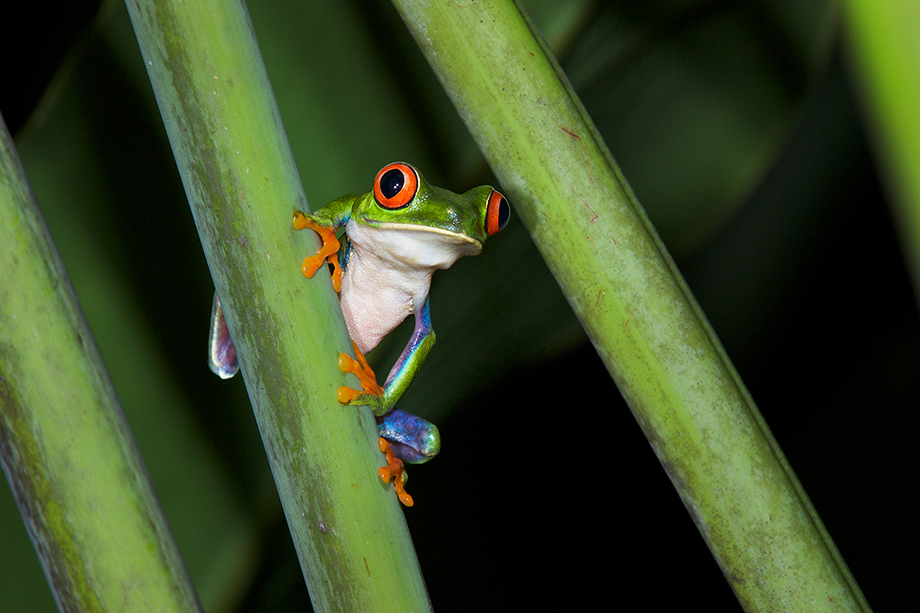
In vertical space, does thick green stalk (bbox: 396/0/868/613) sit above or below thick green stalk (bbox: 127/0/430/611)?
above

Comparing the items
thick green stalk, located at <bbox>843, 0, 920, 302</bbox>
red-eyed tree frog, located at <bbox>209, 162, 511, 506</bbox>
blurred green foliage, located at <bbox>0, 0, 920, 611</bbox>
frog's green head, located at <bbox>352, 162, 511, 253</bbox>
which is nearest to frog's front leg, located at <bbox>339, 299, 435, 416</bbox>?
red-eyed tree frog, located at <bbox>209, 162, 511, 506</bbox>

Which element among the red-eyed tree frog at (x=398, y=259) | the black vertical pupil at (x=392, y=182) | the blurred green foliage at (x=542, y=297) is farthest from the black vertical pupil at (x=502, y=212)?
the blurred green foliage at (x=542, y=297)

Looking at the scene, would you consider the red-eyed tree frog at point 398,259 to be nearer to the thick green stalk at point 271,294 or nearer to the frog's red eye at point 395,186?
the frog's red eye at point 395,186

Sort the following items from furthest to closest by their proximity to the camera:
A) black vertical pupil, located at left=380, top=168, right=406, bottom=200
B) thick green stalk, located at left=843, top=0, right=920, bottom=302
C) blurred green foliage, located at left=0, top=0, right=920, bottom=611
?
blurred green foliage, located at left=0, top=0, right=920, bottom=611 → black vertical pupil, located at left=380, top=168, right=406, bottom=200 → thick green stalk, located at left=843, top=0, right=920, bottom=302

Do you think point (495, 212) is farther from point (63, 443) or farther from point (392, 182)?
point (63, 443)

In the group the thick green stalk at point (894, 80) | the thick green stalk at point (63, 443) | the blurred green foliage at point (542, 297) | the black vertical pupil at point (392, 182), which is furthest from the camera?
the blurred green foliage at point (542, 297)

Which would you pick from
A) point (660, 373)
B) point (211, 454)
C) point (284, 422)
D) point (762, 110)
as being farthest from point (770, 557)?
point (762, 110)

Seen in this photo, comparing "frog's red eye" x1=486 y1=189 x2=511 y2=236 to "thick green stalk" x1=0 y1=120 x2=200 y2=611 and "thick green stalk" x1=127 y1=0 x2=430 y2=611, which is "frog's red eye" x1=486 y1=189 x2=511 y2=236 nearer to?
"thick green stalk" x1=127 y1=0 x2=430 y2=611
